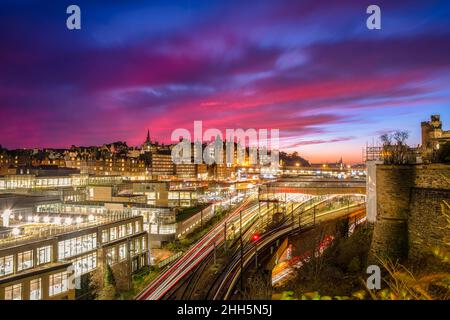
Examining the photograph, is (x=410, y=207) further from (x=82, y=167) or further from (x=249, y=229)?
(x=82, y=167)

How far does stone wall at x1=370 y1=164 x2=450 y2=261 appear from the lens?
13.1 m

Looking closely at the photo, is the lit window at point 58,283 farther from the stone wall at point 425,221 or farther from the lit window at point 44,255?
the stone wall at point 425,221

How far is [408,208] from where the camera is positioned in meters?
14.8

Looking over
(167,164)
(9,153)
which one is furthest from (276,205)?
(9,153)

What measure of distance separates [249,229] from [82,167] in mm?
62127

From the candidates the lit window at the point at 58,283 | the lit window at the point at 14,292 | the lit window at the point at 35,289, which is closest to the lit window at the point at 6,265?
the lit window at the point at 14,292

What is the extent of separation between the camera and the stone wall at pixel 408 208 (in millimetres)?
13109

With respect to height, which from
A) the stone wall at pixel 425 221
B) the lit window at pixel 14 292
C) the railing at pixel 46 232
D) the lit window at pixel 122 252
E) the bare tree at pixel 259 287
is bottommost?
the bare tree at pixel 259 287

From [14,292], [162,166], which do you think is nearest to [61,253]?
[14,292]

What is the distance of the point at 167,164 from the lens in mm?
101812

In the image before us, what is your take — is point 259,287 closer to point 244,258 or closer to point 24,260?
point 244,258

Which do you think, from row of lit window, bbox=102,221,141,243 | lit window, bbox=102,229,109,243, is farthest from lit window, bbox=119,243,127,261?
lit window, bbox=102,229,109,243

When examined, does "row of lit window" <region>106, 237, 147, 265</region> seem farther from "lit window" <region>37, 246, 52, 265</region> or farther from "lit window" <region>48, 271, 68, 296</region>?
"lit window" <region>37, 246, 52, 265</region>
